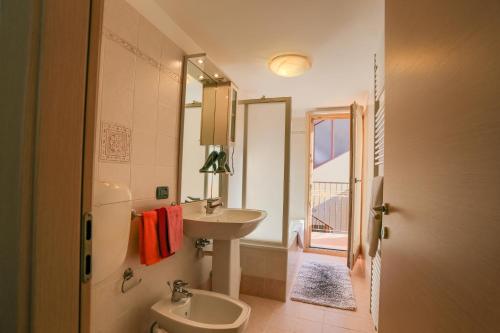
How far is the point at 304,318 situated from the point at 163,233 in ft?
5.14

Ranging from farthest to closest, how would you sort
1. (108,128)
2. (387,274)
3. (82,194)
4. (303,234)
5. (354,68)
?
(303,234), (354,68), (108,128), (387,274), (82,194)

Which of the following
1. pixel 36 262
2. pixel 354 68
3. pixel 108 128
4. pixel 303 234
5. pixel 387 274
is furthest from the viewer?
pixel 303 234

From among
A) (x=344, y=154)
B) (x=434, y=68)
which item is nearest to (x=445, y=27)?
(x=434, y=68)

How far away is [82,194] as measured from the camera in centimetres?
49

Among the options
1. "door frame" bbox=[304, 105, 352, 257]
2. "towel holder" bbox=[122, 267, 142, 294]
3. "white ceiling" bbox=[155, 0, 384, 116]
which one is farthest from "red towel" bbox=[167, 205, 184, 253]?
"door frame" bbox=[304, 105, 352, 257]

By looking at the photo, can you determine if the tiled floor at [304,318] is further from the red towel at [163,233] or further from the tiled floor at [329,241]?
the tiled floor at [329,241]

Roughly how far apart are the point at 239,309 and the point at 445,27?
167 cm

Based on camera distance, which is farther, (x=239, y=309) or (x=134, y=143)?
(x=239, y=309)

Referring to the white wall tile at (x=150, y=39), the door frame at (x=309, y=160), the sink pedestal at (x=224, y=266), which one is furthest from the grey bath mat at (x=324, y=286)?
the white wall tile at (x=150, y=39)

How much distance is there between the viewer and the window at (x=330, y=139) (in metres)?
5.61

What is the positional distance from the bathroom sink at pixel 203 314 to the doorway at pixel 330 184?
7.49 ft

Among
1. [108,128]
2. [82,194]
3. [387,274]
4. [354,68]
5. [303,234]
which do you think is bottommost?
[303,234]

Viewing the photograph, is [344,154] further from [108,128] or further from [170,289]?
[108,128]

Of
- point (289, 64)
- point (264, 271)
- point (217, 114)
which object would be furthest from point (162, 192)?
point (289, 64)
